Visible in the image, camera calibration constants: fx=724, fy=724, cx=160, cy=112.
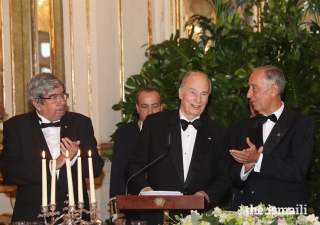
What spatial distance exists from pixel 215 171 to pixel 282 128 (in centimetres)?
64

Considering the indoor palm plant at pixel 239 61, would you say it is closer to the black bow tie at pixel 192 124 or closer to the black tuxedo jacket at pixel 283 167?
the black tuxedo jacket at pixel 283 167

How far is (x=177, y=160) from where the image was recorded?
210 inches

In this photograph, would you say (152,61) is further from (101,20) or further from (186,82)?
(186,82)

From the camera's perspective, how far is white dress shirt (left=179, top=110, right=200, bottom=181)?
17.6 ft

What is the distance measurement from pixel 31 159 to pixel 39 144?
0.13m

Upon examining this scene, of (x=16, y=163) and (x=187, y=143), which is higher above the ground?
(x=187, y=143)

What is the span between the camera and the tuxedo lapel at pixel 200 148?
5309 millimetres

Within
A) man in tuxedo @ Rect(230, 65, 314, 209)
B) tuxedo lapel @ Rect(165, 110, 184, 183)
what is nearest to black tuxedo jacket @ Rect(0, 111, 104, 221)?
tuxedo lapel @ Rect(165, 110, 184, 183)

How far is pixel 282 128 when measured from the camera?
18.4ft

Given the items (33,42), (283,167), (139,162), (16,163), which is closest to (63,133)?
(16,163)

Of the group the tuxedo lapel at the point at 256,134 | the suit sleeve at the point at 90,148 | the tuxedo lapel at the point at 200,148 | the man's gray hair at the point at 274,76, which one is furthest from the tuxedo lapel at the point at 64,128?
the man's gray hair at the point at 274,76

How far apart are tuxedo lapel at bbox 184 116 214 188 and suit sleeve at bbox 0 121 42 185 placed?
112cm

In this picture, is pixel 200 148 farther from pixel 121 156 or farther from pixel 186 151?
pixel 121 156

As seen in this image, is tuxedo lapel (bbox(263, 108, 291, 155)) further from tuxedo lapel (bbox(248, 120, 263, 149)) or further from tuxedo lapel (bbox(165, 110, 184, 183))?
tuxedo lapel (bbox(165, 110, 184, 183))
